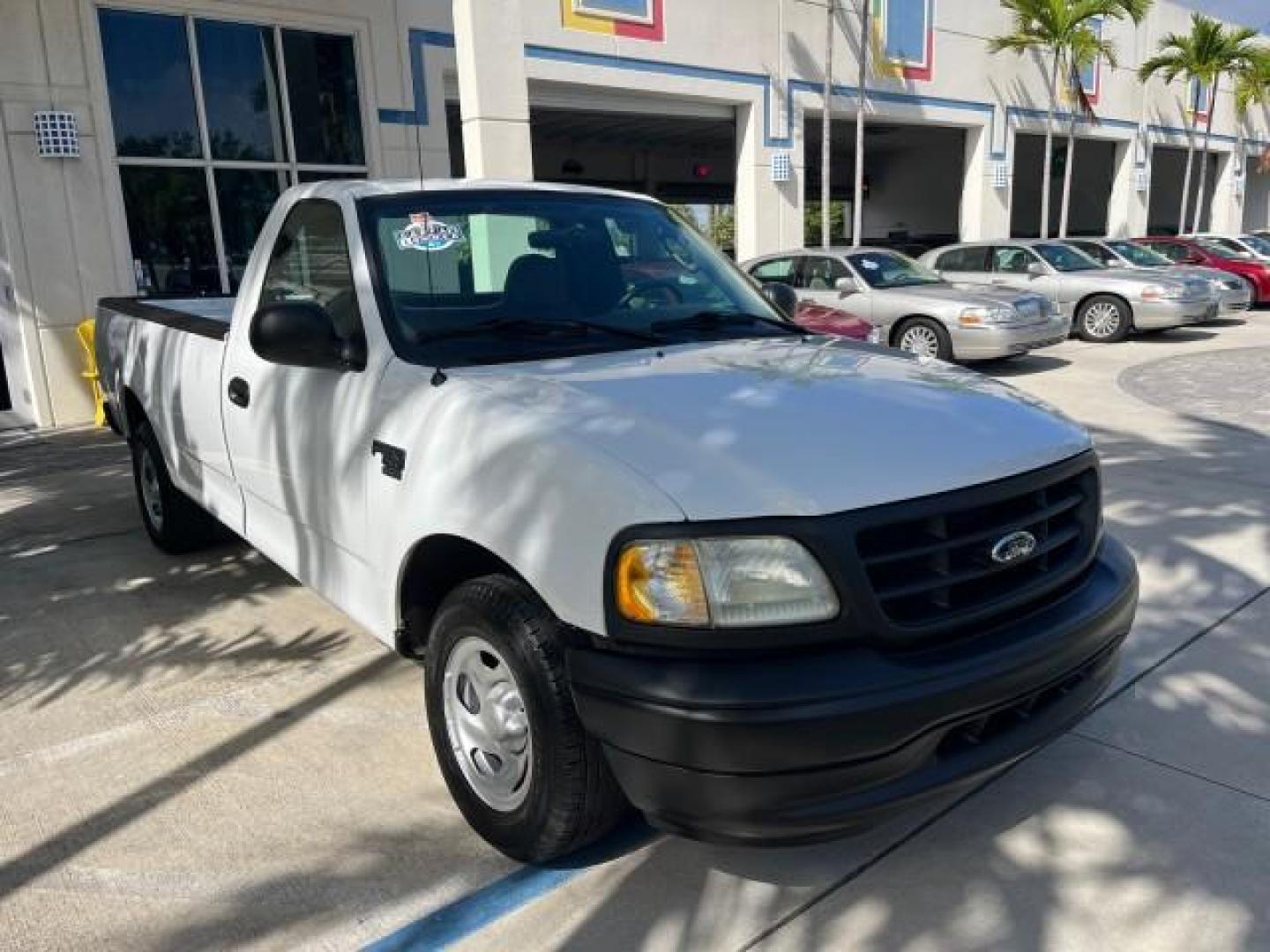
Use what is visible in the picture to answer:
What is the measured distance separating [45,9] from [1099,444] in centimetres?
1049

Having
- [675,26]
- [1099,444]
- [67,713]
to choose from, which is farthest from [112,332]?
[675,26]

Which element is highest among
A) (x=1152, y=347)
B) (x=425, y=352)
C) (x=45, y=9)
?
(x=45, y=9)

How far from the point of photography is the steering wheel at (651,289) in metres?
3.64

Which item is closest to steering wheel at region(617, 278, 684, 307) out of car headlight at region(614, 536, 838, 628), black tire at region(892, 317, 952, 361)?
car headlight at region(614, 536, 838, 628)

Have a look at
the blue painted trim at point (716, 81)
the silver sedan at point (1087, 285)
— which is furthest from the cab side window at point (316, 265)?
the silver sedan at point (1087, 285)

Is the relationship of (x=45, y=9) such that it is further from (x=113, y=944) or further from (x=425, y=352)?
(x=113, y=944)

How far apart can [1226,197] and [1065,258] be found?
20472 millimetres

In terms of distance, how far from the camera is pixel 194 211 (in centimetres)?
1145

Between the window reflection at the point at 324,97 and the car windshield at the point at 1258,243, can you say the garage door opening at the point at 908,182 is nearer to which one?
the car windshield at the point at 1258,243

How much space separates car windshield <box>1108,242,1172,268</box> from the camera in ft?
55.0

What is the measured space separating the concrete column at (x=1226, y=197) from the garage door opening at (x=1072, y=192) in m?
3.78

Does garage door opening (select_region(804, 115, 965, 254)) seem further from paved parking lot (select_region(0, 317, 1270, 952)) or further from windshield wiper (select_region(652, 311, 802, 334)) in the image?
paved parking lot (select_region(0, 317, 1270, 952))

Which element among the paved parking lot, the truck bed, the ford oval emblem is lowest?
the paved parking lot

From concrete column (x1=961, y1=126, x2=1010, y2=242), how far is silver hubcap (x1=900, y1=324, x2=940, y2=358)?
10.6m
